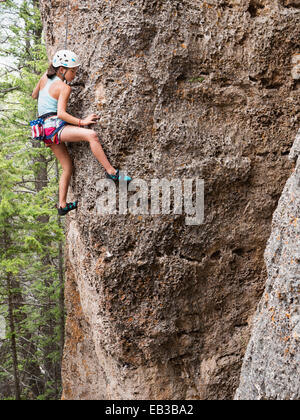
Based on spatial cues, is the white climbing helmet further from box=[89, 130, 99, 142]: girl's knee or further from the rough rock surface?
the rough rock surface

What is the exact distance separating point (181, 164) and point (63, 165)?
1668 mm

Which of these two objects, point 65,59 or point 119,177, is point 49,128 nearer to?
point 65,59

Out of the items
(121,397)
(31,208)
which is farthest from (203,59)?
(31,208)

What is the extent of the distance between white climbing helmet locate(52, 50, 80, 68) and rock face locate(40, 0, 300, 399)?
193mm

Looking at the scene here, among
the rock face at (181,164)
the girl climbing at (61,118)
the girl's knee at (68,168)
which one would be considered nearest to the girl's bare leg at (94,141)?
the girl climbing at (61,118)

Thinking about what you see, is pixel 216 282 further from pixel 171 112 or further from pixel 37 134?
pixel 37 134

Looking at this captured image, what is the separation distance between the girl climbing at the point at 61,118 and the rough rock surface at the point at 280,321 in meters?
2.24

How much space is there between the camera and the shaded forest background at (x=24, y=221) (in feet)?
28.6

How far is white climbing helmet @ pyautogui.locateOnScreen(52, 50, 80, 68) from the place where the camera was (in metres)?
4.71

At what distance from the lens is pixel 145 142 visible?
481cm

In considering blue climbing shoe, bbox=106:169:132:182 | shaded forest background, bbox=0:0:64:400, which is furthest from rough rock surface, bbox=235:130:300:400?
shaded forest background, bbox=0:0:64:400

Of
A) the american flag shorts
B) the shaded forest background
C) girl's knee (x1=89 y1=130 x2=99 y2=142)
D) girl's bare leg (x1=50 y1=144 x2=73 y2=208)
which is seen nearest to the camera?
girl's knee (x1=89 y1=130 x2=99 y2=142)

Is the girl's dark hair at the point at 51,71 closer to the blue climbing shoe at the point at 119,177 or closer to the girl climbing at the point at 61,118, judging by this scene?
the girl climbing at the point at 61,118
